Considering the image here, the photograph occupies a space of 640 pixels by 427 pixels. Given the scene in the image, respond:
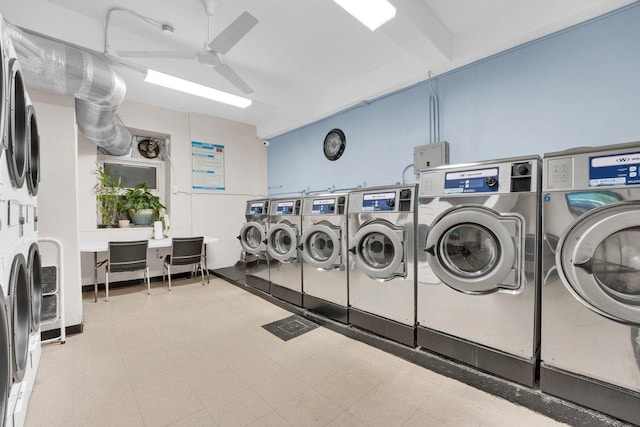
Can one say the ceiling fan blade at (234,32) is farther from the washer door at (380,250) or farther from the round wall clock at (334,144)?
the round wall clock at (334,144)

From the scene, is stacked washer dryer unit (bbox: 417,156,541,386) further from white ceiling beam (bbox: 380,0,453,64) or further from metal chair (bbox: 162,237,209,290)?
metal chair (bbox: 162,237,209,290)

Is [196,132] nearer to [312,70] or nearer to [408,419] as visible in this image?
[312,70]

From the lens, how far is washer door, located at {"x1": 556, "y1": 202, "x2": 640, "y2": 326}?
1.40 m

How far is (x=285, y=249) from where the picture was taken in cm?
356

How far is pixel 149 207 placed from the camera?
4.61m

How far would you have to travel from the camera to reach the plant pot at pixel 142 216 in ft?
14.9

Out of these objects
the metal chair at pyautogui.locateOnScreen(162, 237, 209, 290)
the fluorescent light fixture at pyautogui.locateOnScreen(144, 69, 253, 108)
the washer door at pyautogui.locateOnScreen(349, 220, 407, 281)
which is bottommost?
the metal chair at pyautogui.locateOnScreen(162, 237, 209, 290)

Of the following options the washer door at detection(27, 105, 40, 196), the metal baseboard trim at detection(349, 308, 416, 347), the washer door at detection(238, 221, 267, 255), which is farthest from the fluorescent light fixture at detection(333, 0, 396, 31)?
the washer door at detection(238, 221, 267, 255)

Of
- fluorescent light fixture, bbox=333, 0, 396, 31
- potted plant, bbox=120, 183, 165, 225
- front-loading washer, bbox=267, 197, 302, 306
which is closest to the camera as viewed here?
fluorescent light fixture, bbox=333, 0, 396, 31

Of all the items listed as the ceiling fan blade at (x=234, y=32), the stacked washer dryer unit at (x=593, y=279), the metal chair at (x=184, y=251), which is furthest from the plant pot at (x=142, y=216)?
the stacked washer dryer unit at (x=593, y=279)

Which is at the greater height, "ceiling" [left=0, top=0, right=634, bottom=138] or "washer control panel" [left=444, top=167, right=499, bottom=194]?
"ceiling" [left=0, top=0, right=634, bottom=138]

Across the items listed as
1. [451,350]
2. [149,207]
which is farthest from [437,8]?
[149,207]

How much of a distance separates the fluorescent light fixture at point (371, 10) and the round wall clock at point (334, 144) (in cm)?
205

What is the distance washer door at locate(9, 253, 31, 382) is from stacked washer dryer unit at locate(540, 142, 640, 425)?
2.87 meters
